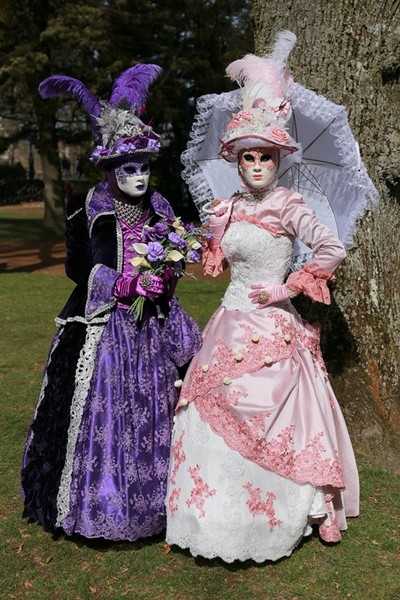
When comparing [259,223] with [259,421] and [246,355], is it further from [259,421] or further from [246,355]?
[259,421]

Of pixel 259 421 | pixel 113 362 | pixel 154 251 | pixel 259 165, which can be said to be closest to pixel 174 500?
pixel 259 421

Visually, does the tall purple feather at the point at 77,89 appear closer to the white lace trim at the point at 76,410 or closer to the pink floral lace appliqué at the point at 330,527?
the white lace trim at the point at 76,410

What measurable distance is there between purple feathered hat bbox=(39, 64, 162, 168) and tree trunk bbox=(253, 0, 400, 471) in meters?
1.06

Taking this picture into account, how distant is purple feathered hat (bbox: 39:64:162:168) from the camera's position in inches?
134

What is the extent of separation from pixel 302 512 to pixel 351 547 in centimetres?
48

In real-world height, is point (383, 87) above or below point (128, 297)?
above

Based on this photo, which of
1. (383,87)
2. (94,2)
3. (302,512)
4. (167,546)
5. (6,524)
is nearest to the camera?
(302,512)

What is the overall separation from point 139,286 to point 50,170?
18.1m

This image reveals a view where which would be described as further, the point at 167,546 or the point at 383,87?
the point at 383,87

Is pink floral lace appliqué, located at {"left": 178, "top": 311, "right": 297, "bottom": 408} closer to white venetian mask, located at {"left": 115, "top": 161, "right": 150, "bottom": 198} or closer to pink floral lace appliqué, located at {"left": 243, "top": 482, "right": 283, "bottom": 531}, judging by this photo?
pink floral lace appliqué, located at {"left": 243, "top": 482, "right": 283, "bottom": 531}

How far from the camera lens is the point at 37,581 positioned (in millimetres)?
3221

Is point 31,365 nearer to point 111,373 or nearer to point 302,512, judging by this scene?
point 111,373

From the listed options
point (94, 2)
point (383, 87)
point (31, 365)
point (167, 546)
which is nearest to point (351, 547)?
point (167, 546)
